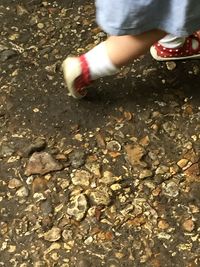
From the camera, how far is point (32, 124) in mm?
1215

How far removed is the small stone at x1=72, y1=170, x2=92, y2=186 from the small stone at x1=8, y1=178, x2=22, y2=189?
0.36 ft

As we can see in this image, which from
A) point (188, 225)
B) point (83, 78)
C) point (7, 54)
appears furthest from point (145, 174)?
point (7, 54)

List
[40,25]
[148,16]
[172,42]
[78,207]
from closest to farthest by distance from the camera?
1. [148,16]
2. [78,207]
3. [172,42]
4. [40,25]

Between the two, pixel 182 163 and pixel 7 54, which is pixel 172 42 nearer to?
pixel 182 163

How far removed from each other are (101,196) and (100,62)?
0.27 meters

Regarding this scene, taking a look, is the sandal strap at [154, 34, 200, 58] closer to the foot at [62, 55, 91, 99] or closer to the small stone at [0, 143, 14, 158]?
the foot at [62, 55, 91, 99]

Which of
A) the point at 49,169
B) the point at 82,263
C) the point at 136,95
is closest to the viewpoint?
the point at 82,263

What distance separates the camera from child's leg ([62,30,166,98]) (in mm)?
1089

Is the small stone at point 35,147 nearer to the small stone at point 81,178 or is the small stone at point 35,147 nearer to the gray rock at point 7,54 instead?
the small stone at point 81,178

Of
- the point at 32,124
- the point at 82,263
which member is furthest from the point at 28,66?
the point at 82,263

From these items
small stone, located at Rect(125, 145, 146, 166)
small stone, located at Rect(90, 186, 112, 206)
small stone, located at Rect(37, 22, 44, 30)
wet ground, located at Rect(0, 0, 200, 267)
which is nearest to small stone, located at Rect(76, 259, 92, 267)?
wet ground, located at Rect(0, 0, 200, 267)

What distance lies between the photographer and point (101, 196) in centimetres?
110

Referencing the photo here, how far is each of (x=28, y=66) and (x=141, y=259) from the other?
1.77 feet

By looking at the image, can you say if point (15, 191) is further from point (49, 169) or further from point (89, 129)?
point (89, 129)
